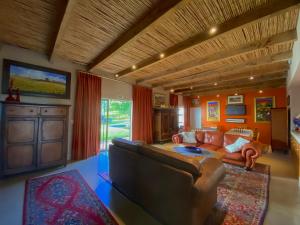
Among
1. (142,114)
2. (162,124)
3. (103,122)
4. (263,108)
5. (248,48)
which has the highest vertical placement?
(248,48)

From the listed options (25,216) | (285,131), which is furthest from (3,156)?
(285,131)

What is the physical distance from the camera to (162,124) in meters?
6.55

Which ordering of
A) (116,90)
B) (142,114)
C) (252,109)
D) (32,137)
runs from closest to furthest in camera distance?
(32,137) < (116,90) < (142,114) < (252,109)

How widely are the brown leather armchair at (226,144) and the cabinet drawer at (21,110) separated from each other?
160 inches

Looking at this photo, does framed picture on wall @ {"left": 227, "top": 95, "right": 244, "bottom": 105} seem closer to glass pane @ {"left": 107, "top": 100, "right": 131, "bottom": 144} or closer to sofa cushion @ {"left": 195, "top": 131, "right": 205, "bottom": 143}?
sofa cushion @ {"left": 195, "top": 131, "right": 205, "bottom": 143}

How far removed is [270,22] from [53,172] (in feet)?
16.6

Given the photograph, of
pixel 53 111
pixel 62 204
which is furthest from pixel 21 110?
pixel 62 204

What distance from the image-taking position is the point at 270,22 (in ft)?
7.47

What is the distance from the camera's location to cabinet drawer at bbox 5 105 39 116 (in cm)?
284

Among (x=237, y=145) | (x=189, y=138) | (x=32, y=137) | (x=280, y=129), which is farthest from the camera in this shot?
(x=280, y=129)

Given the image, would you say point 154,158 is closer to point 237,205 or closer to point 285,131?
point 237,205

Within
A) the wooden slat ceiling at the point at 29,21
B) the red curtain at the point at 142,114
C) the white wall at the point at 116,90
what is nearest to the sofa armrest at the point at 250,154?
the red curtain at the point at 142,114

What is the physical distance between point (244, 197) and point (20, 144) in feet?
14.3

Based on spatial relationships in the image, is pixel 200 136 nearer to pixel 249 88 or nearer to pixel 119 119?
pixel 119 119
